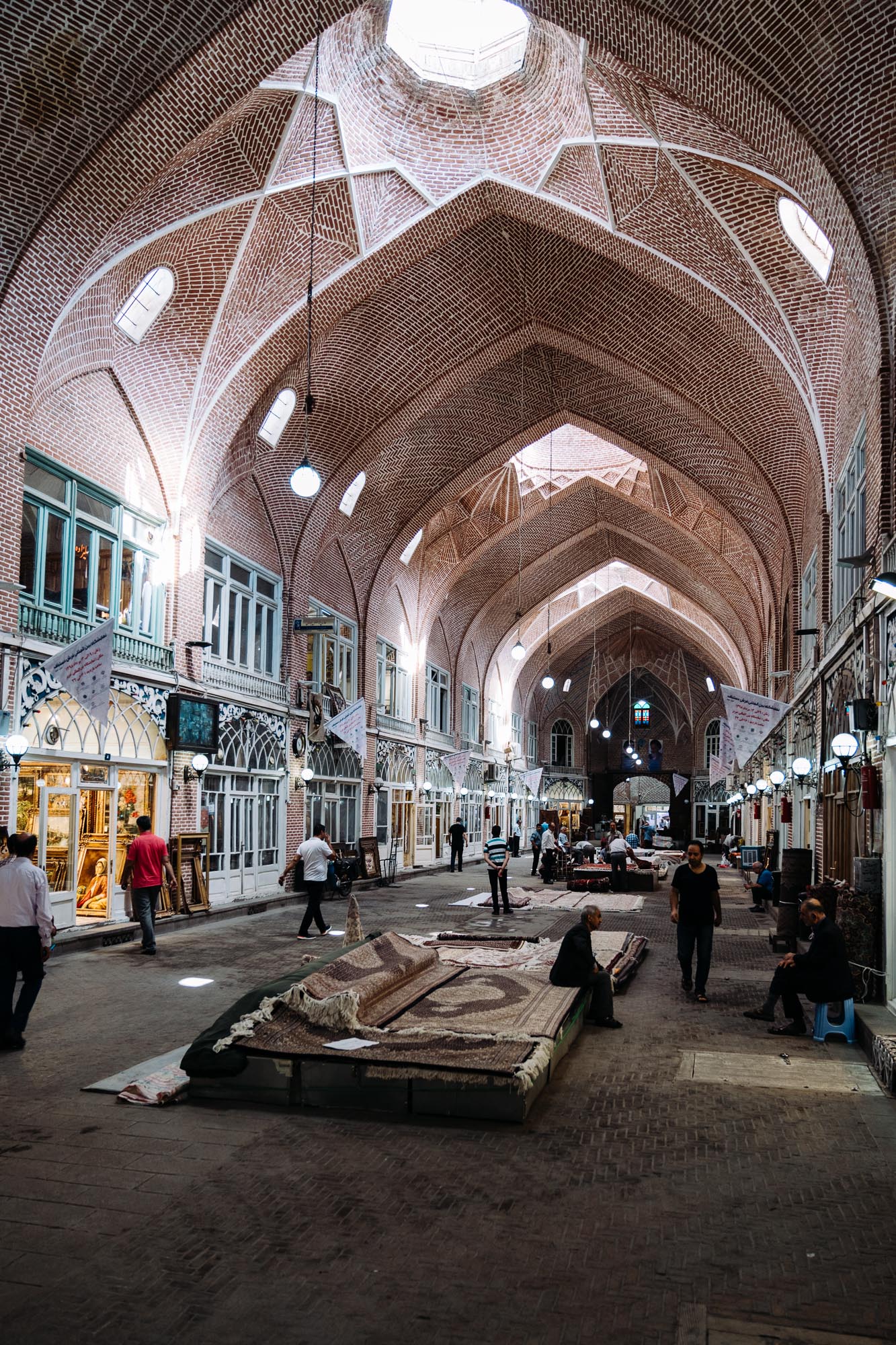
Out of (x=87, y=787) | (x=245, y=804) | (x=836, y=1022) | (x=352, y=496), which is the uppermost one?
(x=352, y=496)

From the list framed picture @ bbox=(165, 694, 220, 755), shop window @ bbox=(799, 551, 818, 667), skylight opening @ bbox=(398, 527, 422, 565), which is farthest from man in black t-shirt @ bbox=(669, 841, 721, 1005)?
skylight opening @ bbox=(398, 527, 422, 565)

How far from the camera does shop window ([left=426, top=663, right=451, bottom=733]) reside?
31969mm

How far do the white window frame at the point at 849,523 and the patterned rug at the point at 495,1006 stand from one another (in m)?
6.02

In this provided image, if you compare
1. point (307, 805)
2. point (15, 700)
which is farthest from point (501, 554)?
point (15, 700)

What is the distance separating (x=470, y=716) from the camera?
36938mm

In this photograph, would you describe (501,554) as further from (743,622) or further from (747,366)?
(747,366)

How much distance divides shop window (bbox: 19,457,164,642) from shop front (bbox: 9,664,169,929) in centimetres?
104

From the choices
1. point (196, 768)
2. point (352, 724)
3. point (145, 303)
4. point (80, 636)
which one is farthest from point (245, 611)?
point (145, 303)

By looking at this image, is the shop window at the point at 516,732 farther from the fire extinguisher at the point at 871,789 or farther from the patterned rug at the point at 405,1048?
the patterned rug at the point at 405,1048

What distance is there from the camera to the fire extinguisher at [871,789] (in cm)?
952

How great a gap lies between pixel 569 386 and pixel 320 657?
787 cm

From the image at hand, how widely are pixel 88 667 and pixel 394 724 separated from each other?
17.0 meters

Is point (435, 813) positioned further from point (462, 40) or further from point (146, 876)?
point (462, 40)

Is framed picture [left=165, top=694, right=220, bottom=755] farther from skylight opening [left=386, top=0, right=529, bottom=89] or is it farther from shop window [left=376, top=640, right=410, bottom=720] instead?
skylight opening [left=386, top=0, right=529, bottom=89]
